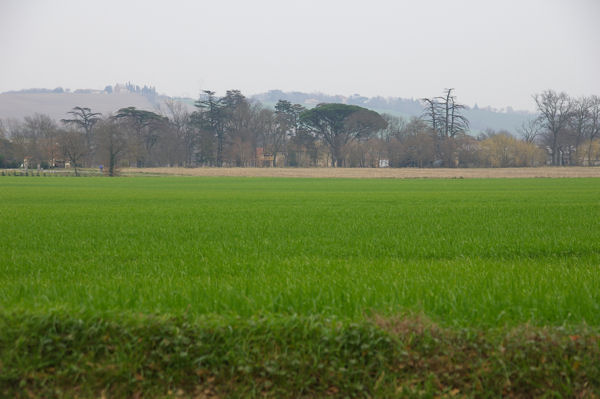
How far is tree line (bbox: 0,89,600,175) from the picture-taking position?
3706 inches

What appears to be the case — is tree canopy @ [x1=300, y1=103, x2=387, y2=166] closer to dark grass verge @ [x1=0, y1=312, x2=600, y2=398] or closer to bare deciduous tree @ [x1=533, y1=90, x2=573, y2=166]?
bare deciduous tree @ [x1=533, y1=90, x2=573, y2=166]

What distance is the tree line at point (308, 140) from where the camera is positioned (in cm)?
9412

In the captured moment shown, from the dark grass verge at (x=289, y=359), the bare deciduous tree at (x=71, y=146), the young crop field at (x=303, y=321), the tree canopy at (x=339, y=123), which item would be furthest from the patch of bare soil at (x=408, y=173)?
the dark grass verge at (x=289, y=359)

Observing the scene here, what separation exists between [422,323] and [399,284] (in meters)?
1.71

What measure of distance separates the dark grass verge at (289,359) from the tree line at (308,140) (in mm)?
81329

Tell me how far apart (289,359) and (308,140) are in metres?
104

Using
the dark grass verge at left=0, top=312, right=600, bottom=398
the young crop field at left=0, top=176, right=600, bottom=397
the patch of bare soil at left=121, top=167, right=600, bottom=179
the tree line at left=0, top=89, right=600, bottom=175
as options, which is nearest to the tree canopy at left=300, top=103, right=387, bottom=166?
the tree line at left=0, top=89, right=600, bottom=175

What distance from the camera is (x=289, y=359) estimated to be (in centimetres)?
438

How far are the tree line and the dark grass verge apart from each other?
81.3 metres

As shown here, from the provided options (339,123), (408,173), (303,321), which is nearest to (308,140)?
(339,123)

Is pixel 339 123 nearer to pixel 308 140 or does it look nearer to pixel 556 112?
pixel 308 140

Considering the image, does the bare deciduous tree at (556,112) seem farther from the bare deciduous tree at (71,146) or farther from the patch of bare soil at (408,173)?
the bare deciduous tree at (71,146)

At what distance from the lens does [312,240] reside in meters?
11.6

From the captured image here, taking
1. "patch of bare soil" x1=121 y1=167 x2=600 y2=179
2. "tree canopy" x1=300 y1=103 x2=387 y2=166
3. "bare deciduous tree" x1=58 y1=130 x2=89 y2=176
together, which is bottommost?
"patch of bare soil" x1=121 y1=167 x2=600 y2=179
